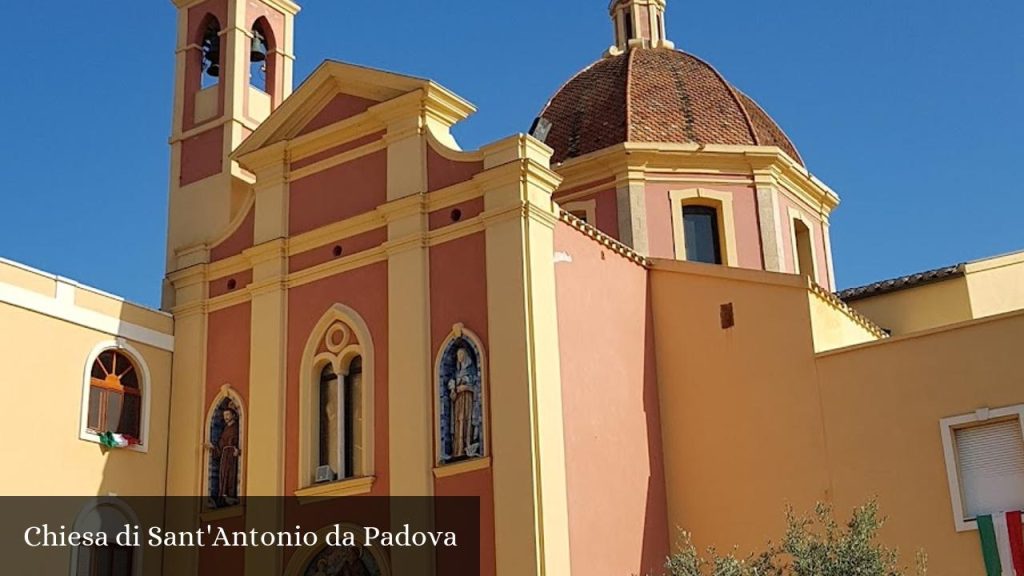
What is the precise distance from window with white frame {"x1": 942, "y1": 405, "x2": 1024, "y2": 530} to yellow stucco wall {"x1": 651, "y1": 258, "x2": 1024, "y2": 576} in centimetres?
12

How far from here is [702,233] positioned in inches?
883

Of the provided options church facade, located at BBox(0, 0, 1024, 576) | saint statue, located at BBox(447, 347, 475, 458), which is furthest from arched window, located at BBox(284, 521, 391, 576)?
saint statue, located at BBox(447, 347, 475, 458)

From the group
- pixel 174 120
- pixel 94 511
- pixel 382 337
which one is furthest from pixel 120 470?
pixel 174 120

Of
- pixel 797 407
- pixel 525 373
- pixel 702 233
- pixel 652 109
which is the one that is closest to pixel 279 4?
pixel 652 109

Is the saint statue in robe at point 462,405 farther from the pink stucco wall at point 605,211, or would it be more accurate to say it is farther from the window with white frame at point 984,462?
the window with white frame at point 984,462

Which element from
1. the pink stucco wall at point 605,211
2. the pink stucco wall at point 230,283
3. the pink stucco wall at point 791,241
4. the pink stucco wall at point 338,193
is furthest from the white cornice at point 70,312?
the pink stucco wall at point 791,241

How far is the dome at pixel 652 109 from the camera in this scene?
23000mm

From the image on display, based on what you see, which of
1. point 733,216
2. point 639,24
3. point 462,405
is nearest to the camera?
point 462,405

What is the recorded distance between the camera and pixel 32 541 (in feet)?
57.3

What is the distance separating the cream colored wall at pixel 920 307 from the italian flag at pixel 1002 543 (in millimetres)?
6184

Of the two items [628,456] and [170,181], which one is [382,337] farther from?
[170,181]

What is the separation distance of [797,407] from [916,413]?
1521mm

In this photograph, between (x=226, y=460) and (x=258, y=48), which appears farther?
(x=258, y=48)

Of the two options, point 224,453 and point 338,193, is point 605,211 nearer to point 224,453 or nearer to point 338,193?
point 338,193
